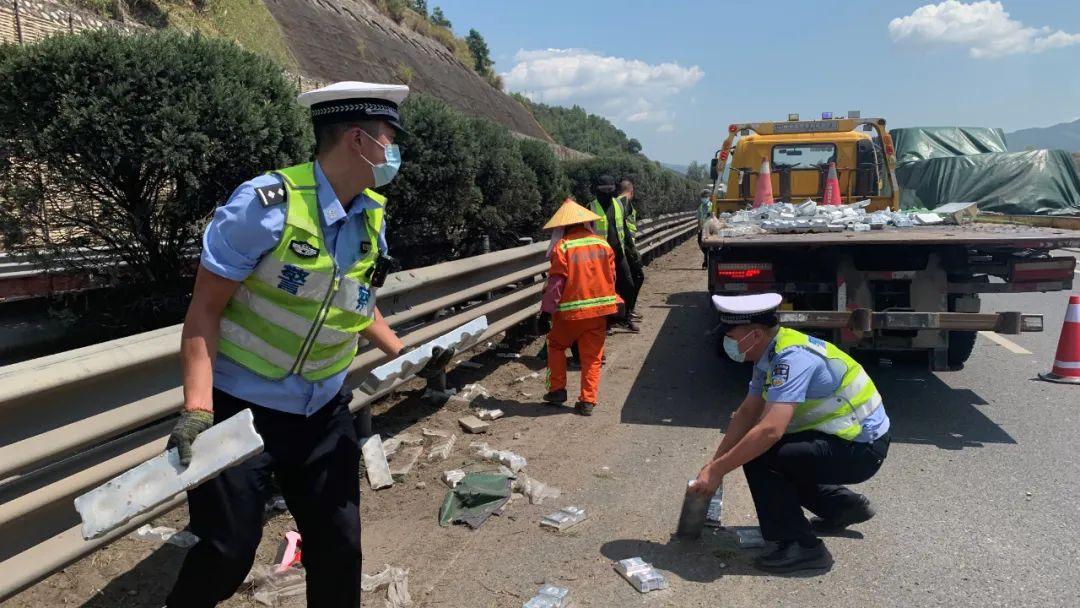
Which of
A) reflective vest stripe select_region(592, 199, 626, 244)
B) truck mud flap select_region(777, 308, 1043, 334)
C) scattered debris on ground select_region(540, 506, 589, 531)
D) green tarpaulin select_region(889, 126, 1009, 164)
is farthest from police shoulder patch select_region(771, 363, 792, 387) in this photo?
green tarpaulin select_region(889, 126, 1009, 164)

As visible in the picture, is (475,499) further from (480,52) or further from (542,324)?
(480,52)

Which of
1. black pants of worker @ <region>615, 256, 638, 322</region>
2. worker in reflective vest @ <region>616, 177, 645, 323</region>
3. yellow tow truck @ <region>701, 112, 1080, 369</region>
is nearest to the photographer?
yellow tow truck @ <region>701, 112, 1080, 369</region>

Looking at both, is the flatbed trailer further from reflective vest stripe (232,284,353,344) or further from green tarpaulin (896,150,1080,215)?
green tarpaulin (896,150,1080,215)

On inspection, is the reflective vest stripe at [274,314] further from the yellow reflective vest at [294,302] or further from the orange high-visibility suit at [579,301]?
the orange high-visibility suit at [579,301]

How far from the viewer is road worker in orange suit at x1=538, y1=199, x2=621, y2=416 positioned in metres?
5.86

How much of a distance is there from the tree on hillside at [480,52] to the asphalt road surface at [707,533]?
50.0 metres

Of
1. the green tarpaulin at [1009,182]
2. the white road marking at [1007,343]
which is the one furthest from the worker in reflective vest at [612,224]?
the green tarpaulin at [1009,182]

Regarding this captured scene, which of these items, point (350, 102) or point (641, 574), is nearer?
point (350, 102)

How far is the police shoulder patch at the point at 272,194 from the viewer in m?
2.05

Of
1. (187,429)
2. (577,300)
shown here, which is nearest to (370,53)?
(577,300)

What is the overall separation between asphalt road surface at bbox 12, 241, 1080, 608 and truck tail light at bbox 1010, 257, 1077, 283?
0.99m

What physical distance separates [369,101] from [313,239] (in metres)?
0.45

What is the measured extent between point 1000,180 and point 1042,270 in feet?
82.2

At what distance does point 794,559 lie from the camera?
3268 millimetres
